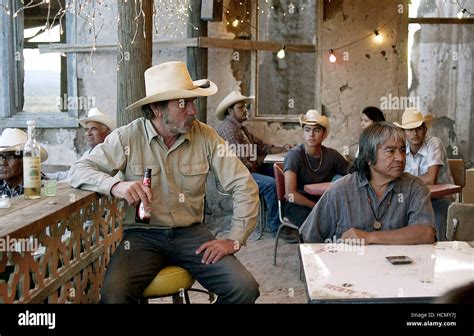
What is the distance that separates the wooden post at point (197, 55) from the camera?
7762 millimetres

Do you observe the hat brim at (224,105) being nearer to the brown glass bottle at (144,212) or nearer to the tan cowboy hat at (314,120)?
the tan cowboy hat at (314,120)

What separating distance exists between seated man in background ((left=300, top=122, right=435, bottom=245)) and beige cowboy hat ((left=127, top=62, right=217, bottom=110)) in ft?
2.97

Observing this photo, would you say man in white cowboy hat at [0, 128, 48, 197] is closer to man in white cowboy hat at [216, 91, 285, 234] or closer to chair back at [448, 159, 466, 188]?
man in white cowboy hat at [216, 91, 285, 234]

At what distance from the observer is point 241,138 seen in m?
7.87

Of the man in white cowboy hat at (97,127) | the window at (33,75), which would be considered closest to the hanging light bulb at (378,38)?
the window at (33,75)

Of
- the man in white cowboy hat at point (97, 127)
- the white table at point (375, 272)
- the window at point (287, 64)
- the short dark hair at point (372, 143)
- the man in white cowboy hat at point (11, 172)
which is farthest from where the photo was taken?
the window at point (287, 64)

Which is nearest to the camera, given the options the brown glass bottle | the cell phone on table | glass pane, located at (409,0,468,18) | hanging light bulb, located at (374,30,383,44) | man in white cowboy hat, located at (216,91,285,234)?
the cell phone on table

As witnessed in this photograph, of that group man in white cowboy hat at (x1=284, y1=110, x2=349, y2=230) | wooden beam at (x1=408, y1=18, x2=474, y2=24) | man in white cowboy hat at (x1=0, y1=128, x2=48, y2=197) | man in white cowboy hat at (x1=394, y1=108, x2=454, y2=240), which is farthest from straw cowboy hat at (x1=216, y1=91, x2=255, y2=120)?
man in white cowboy hat at (x1=0, y1=128, x2=48, y2=197)

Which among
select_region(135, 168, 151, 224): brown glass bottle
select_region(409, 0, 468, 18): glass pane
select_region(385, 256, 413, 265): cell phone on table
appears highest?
select_region(409, 0, 468, 18): glass pane

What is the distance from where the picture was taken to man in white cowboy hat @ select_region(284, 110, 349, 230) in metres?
5.91

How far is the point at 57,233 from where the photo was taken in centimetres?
293

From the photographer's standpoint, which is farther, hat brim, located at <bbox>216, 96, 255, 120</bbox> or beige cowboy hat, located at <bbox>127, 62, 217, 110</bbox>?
hat brim, located at <bbox>216, 96, 255, 120</bbox>

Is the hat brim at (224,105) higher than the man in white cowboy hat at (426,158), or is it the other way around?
the hat brim at (224,105)
